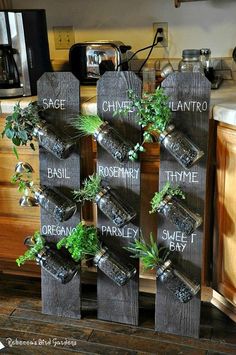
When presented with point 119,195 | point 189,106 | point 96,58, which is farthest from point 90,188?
point 96,58

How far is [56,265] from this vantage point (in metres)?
1.77

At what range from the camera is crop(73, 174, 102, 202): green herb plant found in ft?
5.50

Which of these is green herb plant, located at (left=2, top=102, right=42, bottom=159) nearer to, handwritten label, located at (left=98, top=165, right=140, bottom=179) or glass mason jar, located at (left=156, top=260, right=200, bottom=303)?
handwritten label, located at (left=98, top=165, right=140, bottom=179)

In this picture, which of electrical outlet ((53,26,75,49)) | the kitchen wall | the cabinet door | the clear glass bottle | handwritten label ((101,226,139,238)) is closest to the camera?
the cabinet door

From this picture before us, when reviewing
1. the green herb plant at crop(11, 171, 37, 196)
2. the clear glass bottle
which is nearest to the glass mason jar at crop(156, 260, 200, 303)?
the green herb plant at crop(11, 171, 37, 196)

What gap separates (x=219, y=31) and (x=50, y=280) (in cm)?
152

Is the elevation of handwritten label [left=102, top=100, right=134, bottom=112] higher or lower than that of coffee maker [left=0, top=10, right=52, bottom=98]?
lower

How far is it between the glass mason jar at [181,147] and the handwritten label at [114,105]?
18 centimetres

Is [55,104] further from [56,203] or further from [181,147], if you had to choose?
[181,147]

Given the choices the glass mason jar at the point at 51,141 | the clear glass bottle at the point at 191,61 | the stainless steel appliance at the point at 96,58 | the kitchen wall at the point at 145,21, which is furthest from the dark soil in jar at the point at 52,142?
the kitchen wall at the point at 145,21

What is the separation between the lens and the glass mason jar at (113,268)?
1.71 meters

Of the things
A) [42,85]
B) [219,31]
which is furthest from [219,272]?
[219,31]

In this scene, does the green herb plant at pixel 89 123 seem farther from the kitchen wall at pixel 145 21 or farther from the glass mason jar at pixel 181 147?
the kitchen wall at pixel 145 21

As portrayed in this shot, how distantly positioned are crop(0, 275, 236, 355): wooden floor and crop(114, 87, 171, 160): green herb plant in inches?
29.8
